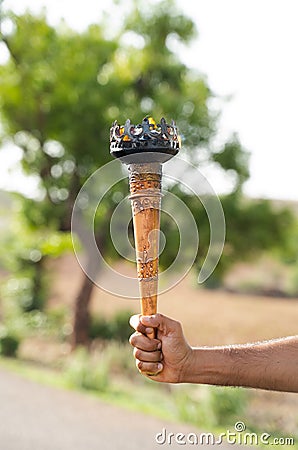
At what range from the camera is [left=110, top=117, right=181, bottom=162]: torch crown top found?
6.95 feet

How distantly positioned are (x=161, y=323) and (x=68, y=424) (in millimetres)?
7156

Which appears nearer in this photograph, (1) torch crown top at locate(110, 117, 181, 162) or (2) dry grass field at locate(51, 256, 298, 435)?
(1) torch crown top at locate(110, 117, 181, 162)

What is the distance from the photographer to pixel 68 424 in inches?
352

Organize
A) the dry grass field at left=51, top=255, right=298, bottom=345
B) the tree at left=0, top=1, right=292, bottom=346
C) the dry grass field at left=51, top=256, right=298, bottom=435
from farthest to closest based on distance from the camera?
1. the dry grass field at left=51, top=255, right=298, bottom=345
2. the tree at left=0, top=1, right=292, bottom=346
3. the dry grass field at left=51, top=256, right=298, bottom=435

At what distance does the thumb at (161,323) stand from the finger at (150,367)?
0.31ft

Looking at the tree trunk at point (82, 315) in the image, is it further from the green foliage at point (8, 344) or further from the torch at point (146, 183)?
the torch at point (146, 183)

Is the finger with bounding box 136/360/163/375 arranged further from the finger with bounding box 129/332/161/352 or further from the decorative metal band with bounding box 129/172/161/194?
the decorative metal band with bounding box 129/172/161/194

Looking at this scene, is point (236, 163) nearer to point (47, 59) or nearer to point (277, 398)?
point (47, 59)

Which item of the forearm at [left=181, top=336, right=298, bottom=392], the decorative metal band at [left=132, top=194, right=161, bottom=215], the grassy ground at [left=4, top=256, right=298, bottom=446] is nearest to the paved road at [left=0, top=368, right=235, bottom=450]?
the grassy ground at [left=4, top=256, right=298, bottom=446]

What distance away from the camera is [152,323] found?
210cm

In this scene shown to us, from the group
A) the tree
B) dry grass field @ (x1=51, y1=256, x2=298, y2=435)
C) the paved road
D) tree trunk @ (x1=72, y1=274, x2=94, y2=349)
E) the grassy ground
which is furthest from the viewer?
tree trunk @ (x1=72, y1=274, x2=94, y2=349)

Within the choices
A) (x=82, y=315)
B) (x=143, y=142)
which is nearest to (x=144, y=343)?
(x=143, y=142)

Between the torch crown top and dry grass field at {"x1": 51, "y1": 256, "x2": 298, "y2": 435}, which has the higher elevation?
dry grass field at {"x1": 51, "y1": 256, "x2": 298, "y2": 435}

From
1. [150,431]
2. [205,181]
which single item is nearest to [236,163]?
[150,431]
